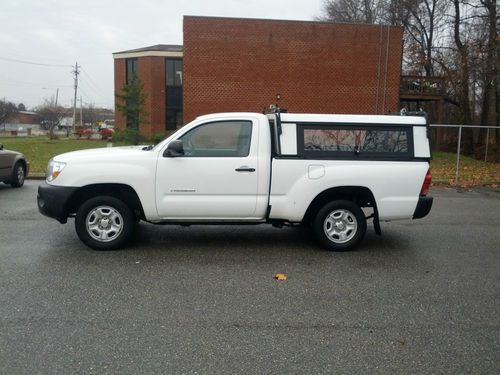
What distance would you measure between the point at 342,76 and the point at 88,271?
23.5m

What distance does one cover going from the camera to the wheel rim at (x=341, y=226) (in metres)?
6.30

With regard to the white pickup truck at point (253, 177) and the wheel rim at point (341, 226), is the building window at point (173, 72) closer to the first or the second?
the white pickup truck at point (253, 177)

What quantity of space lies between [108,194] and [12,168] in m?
6.96

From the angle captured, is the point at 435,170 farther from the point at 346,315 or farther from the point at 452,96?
the point at 452,96

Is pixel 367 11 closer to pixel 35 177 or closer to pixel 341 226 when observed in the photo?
pixel 35 177

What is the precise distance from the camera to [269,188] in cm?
607

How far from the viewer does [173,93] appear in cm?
3647

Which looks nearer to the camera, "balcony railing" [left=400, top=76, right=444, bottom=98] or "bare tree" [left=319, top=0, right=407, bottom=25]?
"balcony railing" [left=400, top=76, right=444, bottom=98]

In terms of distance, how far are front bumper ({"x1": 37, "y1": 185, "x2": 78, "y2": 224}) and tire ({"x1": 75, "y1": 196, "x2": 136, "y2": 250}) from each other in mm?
212

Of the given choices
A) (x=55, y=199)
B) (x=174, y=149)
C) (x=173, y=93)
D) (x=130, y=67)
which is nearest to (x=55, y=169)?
(x=55, y=199)

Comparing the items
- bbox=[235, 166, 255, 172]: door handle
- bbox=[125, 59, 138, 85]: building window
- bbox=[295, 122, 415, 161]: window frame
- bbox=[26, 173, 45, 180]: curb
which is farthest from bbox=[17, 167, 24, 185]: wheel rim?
bbox=[125, 59, 138, 85]: building window

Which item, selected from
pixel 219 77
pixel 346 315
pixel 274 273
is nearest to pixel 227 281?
pixel 274 273

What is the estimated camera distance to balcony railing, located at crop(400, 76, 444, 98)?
28734 mm

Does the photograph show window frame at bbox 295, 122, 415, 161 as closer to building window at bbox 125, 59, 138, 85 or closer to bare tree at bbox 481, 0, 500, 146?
bare tree at bbox 481, 0, 500, 146
